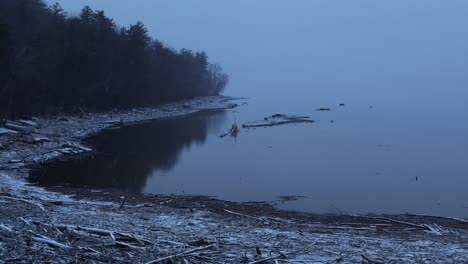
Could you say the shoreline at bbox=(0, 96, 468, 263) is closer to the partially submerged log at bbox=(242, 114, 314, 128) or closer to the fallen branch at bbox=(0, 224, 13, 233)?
the fallen branch at bbox=(0, 224, 13, 233)

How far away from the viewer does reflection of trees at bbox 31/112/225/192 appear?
2567 cm

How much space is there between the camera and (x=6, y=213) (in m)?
12.9

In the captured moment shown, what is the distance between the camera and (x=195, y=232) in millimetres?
13164

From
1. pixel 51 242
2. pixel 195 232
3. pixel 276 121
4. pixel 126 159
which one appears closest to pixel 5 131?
pixel 126 159

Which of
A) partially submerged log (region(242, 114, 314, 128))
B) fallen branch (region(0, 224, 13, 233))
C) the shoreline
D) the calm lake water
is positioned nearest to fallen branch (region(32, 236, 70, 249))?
the shoreline

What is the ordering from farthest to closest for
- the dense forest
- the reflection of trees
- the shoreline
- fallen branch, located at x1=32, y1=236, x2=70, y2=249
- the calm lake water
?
the dense forest, the reflection of trees, the calm lake water, the shoreline, fallen branch, located at x1=32, y1=236, x2=70, y2=249

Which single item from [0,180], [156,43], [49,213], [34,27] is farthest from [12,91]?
[156,43]

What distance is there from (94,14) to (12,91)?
3549cm

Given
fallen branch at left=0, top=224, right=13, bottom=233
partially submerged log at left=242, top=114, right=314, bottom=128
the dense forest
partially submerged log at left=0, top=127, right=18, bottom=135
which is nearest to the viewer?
fallen branch at left=0, top=224, right=13, bottom=233

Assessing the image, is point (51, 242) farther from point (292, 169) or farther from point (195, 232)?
point (292, 169)

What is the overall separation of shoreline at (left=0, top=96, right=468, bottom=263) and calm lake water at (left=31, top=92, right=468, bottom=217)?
9.76 feet

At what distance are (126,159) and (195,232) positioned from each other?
21895 millimetres

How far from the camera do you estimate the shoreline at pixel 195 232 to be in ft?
33.2

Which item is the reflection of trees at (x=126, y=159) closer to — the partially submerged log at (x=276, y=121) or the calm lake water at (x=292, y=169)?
the calm lake water at (x=292, y=169)
